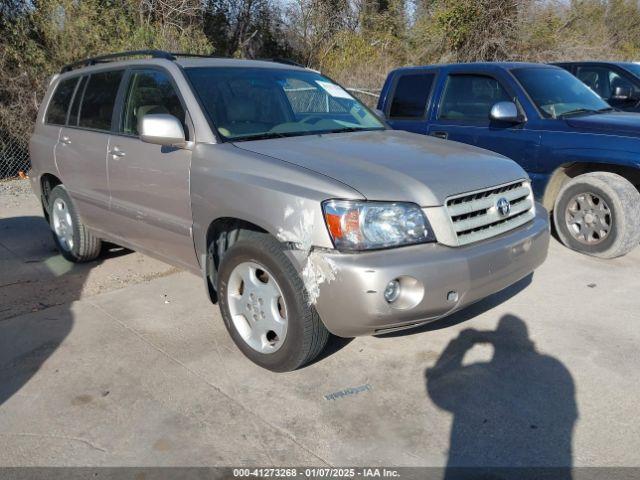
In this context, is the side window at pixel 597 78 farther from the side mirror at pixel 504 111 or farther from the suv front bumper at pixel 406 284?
the suv front bumper at pixel 406 284

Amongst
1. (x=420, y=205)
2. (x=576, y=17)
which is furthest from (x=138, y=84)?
(x=576, y=17)

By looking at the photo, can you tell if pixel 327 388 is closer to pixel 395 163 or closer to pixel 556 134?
pixel 395 163

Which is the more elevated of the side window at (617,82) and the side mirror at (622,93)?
the side window at (617,82)

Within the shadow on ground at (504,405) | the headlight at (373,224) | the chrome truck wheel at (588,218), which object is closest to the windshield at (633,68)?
the chrome truck wheel at (588,218)

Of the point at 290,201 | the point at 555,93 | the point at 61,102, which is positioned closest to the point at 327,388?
the point at 290,201

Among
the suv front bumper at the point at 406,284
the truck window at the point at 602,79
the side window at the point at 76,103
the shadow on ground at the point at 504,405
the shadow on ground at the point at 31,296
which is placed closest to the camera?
the shadow on ground at the point at 504,405

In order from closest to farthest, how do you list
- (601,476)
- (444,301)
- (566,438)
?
(601,476)
(566,438)
(444,301)

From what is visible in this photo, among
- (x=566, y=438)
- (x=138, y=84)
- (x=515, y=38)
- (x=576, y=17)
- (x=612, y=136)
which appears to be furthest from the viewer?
(x=576, y=17)

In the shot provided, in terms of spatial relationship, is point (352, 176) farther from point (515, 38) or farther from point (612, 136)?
point (515, 38)

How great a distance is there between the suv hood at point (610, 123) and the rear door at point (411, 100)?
161 centimetres

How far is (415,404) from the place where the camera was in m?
3.06

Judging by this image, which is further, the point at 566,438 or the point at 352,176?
the point at 352,176

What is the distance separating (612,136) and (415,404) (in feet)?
11.1

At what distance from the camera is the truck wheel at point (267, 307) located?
304 centimetres
